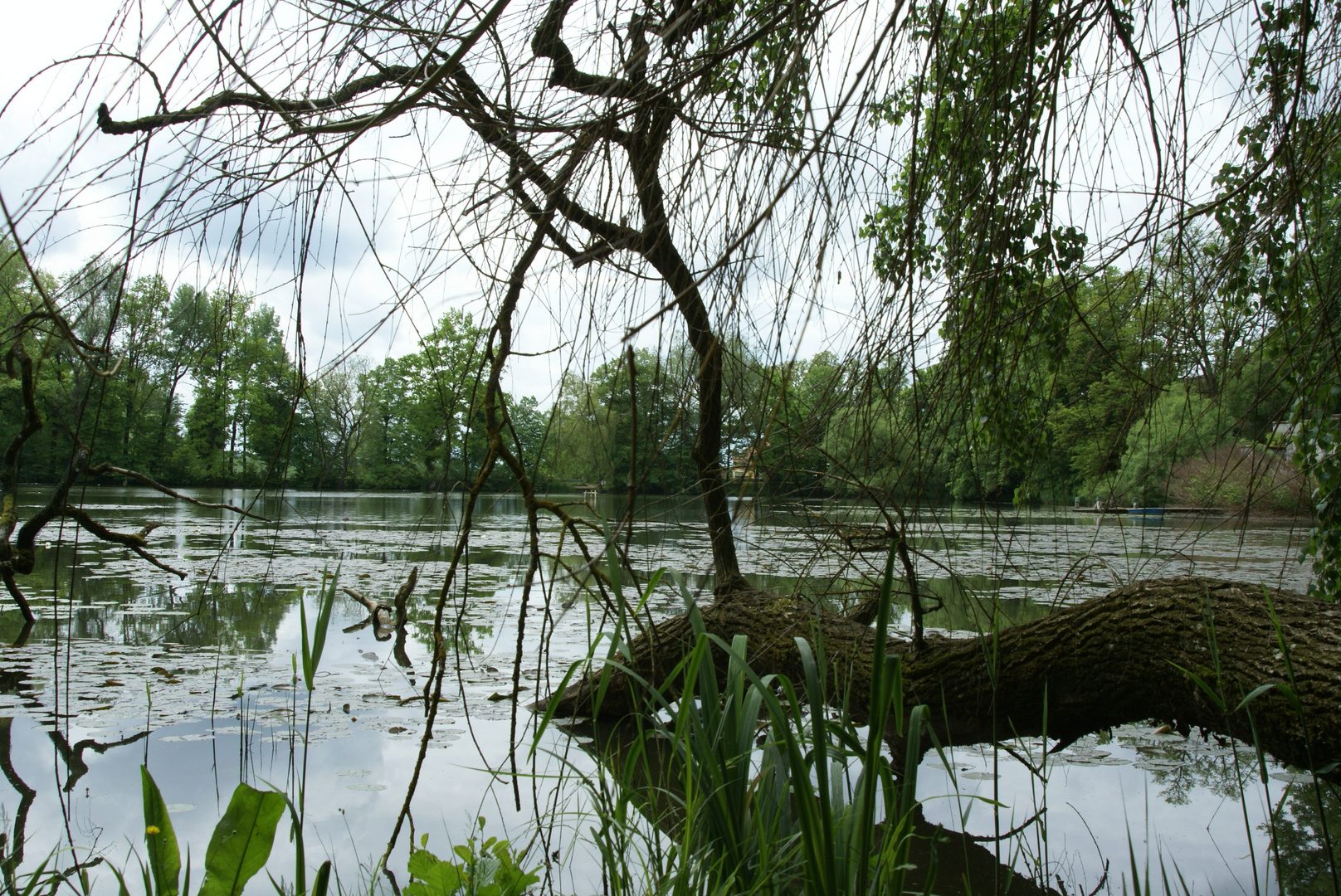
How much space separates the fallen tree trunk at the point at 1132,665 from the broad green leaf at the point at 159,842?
2.64 ft

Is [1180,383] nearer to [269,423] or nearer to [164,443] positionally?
[269,423]

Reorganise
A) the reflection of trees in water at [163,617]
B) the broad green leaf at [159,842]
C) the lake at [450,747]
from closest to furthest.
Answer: the broad green leaf at [159,842]
the lake at [450,747]
the reflection of trees in water at [163,617]

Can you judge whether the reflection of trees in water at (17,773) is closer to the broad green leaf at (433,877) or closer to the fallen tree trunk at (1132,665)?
the broad green leaf at (433,877)

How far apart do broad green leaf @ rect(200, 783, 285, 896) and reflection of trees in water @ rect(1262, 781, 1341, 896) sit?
7.40 ft

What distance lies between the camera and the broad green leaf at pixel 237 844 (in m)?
1.43

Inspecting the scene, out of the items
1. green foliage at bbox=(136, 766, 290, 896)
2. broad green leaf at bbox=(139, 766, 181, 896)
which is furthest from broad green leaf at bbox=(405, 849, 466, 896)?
broad green leaf at bbox=(139, 766, 181, 896)

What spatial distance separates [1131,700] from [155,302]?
106 inches

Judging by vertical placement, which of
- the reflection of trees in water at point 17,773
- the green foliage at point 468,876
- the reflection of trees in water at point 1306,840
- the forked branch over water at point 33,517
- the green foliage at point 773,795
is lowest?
the reflection of trees in water at point 17,773

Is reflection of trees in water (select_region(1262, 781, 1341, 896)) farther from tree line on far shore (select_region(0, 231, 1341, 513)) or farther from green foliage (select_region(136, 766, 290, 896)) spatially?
green foliage (select_region(136, 766, 290, 896))

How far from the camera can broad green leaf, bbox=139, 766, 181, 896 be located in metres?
1.33

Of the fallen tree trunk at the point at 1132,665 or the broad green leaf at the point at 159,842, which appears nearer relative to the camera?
the broad green leaf at the point at 159,842

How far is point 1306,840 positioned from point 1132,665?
0.83m

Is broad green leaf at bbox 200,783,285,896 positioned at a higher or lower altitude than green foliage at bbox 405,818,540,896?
higher

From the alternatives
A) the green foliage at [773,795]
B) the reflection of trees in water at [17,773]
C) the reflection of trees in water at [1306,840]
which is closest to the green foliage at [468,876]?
the green foliage at [773,795]
